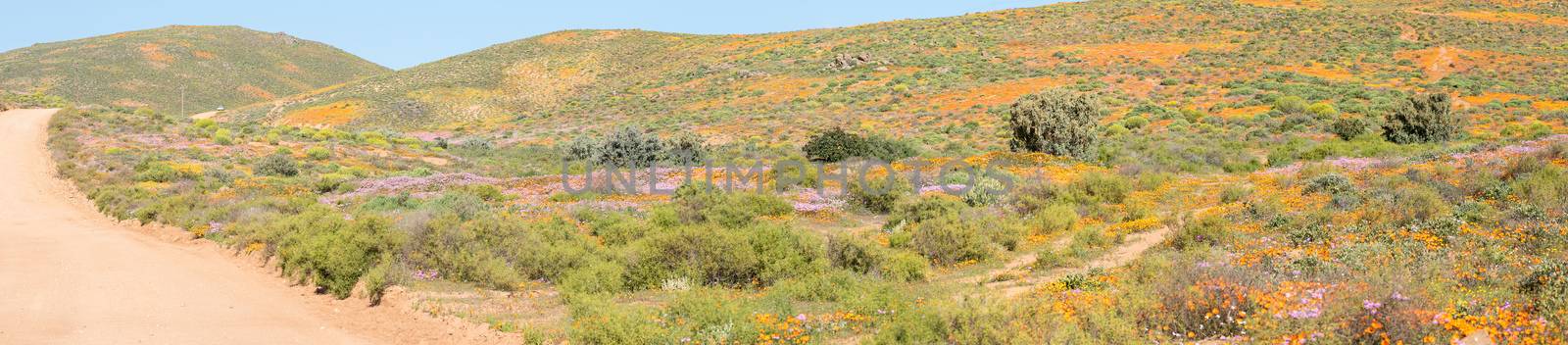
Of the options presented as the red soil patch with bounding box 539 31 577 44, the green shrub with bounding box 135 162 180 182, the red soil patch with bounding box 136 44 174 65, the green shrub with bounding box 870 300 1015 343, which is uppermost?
the red soil patch with bounding box 136 44 174 65

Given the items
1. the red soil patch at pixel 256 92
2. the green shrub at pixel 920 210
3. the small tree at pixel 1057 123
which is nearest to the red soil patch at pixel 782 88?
the small tree at pixel 1057 123

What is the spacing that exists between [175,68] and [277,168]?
77950 mm

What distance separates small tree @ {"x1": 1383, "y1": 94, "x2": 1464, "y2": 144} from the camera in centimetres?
2447

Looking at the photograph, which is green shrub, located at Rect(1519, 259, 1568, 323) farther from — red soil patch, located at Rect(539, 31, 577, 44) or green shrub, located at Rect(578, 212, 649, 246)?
red soil patch, located at Rect(539, 31, 577, 44)

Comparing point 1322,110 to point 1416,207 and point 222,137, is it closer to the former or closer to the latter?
point 1416,207

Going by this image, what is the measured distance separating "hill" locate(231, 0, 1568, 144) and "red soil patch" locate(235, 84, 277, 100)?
2181 cm

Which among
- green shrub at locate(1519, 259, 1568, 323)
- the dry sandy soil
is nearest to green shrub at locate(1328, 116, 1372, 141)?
green shrub at locate(1519, 259, 1568, 323)

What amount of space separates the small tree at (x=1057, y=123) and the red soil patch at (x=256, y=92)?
278 ft

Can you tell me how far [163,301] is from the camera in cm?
964

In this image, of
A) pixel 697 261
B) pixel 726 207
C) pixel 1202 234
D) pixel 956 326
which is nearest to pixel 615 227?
pixel 726 207

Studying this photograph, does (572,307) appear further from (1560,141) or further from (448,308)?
(1560,141)

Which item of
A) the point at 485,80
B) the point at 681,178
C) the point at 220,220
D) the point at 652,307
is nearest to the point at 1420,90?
the point at 681,178

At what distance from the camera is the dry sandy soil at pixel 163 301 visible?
830 centimetres

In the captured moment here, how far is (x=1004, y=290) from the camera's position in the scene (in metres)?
9.08
